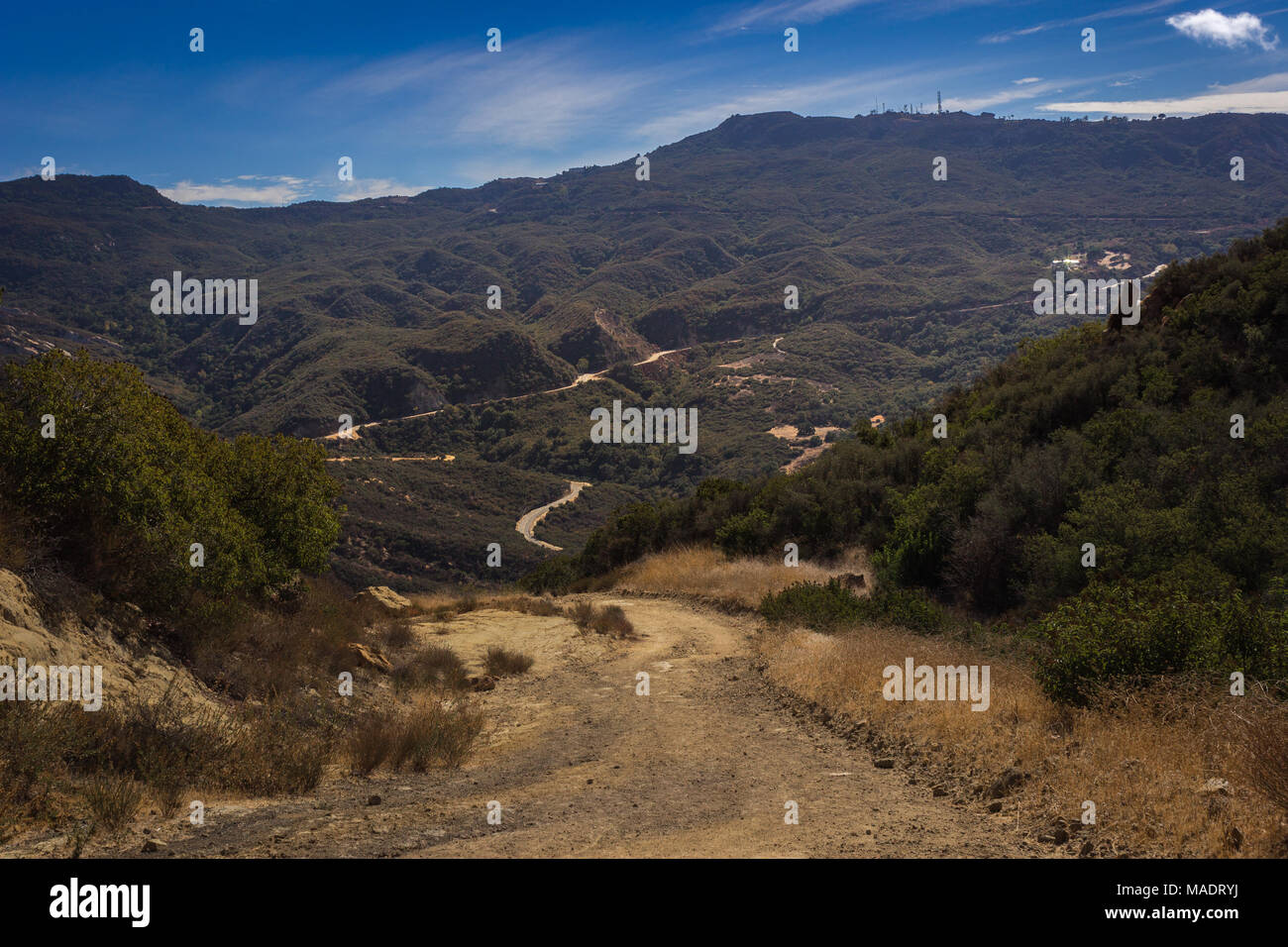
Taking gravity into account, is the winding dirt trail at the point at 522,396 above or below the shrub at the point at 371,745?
above

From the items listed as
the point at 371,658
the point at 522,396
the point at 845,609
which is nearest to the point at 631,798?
the point at 371,658

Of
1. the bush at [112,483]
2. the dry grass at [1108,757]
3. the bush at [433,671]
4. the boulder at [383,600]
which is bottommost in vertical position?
the boulder at [383,600]

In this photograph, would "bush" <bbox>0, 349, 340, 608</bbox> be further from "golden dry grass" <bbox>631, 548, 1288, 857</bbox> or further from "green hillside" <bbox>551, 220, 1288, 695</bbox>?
"green hillside" <bbox>551, 220, 1288, 695</bbox>

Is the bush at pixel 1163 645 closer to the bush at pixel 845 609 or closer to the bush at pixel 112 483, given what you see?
the bush at pixel 845 609

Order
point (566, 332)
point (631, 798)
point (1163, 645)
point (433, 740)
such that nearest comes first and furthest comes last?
point (631, 798) < point (1163, 645) < point (433, 740) < point (566, 332)

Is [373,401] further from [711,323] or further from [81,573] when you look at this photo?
[81,573]

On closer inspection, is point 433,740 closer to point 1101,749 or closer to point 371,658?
point 371,658

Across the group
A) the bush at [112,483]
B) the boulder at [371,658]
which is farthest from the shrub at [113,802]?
the boulder at [371,658]

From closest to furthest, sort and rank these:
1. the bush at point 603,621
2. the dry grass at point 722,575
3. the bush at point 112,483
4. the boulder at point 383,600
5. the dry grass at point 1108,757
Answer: the dry grass at point 1108,757, the bush at point 112,483, the bush at point 603,621, the boulder at point 383,600, the dry grass at point 722,575
